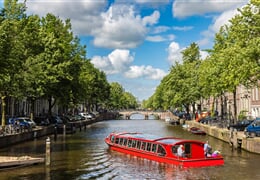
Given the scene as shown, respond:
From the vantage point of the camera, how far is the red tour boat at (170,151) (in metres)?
33.8

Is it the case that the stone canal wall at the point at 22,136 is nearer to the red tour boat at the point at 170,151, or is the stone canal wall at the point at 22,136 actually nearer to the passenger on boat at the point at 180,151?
the red tour boat at the point at 170,151

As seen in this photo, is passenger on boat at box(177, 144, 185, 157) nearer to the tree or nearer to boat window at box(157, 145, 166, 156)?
boat window at box(157, 145, 166, 156)

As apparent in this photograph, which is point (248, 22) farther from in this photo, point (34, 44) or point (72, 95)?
point (72, 95)

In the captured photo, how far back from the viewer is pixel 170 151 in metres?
35.5

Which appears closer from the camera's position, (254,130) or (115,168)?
(115,168)

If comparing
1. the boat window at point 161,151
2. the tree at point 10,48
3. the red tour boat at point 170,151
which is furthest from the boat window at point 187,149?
the tree at point 10,48

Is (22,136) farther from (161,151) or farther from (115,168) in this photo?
(161,151)

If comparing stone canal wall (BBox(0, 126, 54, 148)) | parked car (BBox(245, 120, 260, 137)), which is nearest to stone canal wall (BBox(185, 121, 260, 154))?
parked car (BBox(245, 120, 260, 137))

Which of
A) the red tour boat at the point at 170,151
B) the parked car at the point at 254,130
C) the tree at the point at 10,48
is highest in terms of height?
the tree at the point at 10,48

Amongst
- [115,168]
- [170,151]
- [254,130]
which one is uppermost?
[254,130]

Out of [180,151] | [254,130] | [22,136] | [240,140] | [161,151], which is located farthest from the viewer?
[22,136]

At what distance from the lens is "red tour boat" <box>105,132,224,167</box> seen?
33750mm

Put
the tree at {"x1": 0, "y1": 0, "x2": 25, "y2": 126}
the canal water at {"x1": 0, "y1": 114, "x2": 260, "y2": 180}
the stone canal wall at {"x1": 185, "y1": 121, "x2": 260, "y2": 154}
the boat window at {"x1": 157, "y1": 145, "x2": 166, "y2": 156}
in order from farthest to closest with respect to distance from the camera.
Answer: the stone canal wall at {"x1": 185, "y1": 121, "x2": 260, "y2": 154} < the boat window at {"x1": 157, "y1": 145, "x2": 166, "y2": 156} < the tree at {"x1": 0, "y1": 0, "x2": 25, "y2": 126} < the canal water at {"x1": 0, "y1": 114, "x2": 260, "y2": 180}

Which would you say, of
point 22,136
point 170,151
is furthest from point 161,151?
point 22,136
